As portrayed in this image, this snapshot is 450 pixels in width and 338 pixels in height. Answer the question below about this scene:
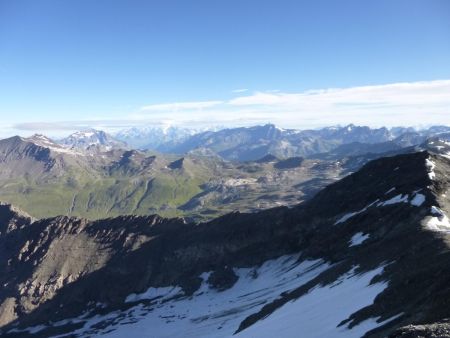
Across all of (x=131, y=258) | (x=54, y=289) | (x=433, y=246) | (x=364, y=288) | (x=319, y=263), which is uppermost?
(x=433, y=246)

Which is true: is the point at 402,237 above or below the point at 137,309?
above

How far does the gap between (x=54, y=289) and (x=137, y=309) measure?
4889 cm

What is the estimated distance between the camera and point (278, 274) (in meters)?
134

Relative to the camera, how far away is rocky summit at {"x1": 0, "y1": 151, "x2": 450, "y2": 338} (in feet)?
185

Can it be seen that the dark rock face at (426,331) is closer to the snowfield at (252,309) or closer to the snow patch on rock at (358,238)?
the snowfield at (252,309)

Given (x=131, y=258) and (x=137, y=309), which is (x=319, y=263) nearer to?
(x=137, y=309)

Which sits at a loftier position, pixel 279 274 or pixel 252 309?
pixel 279 274

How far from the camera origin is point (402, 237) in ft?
281

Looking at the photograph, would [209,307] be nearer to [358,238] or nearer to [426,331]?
[358,238]

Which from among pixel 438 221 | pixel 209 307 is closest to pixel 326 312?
pixel 438 221

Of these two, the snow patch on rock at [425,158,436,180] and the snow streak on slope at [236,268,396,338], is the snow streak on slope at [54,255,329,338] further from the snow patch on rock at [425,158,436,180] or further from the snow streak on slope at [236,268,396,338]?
the snow patch on rock at [425,158,436,180]

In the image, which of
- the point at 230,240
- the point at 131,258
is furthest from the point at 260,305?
the point at 131,258

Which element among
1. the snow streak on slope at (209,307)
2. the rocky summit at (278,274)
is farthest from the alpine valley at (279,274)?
the snow streak on slope at (209,307)

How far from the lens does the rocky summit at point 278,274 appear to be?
56.4 m
